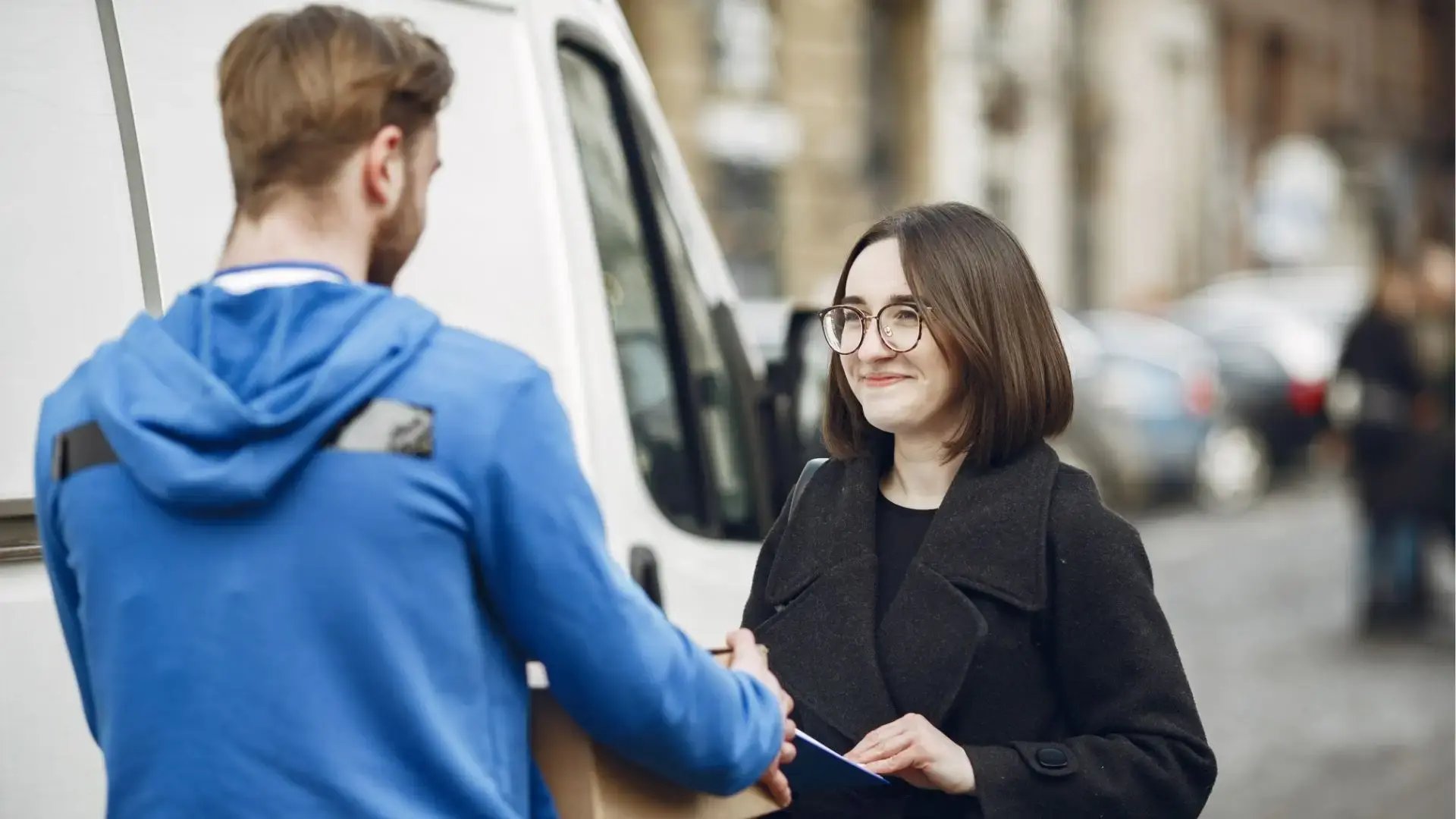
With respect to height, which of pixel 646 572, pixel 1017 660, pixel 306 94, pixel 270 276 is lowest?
pixel 646 572

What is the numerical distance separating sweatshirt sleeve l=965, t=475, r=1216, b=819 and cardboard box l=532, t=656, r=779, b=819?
1.48 feet

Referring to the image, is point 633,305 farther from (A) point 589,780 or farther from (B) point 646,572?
(A) point 589,780

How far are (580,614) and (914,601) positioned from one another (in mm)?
630

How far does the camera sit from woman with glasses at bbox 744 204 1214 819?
2201mm

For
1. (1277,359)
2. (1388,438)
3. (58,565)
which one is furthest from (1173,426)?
(58,565)

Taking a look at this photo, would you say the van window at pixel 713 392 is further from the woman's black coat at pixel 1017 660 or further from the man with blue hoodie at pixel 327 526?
the man with blue hoodie at pixel 327 526

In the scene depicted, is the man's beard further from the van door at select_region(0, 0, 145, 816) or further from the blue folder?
the van door at select_region(0, 0, 145, 816)

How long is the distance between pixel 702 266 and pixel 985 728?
5.84 feet

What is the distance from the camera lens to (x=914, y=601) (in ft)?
7.45

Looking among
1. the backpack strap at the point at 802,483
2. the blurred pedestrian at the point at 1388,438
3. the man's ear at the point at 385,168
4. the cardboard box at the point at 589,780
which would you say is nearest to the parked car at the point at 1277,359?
the blurred pedestrian at the point at 1388,438

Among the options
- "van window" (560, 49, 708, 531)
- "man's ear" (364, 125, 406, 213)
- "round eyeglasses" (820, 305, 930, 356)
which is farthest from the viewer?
"van window" (560, 49, 708, 531)

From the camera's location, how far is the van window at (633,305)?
11.6 ft

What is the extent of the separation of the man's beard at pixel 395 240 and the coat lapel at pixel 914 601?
69cm

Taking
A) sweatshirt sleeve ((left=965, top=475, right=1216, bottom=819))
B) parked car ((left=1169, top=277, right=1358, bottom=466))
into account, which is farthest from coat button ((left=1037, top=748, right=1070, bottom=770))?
parked car ((left=1169, top=277, right=1358, bottom=466))
